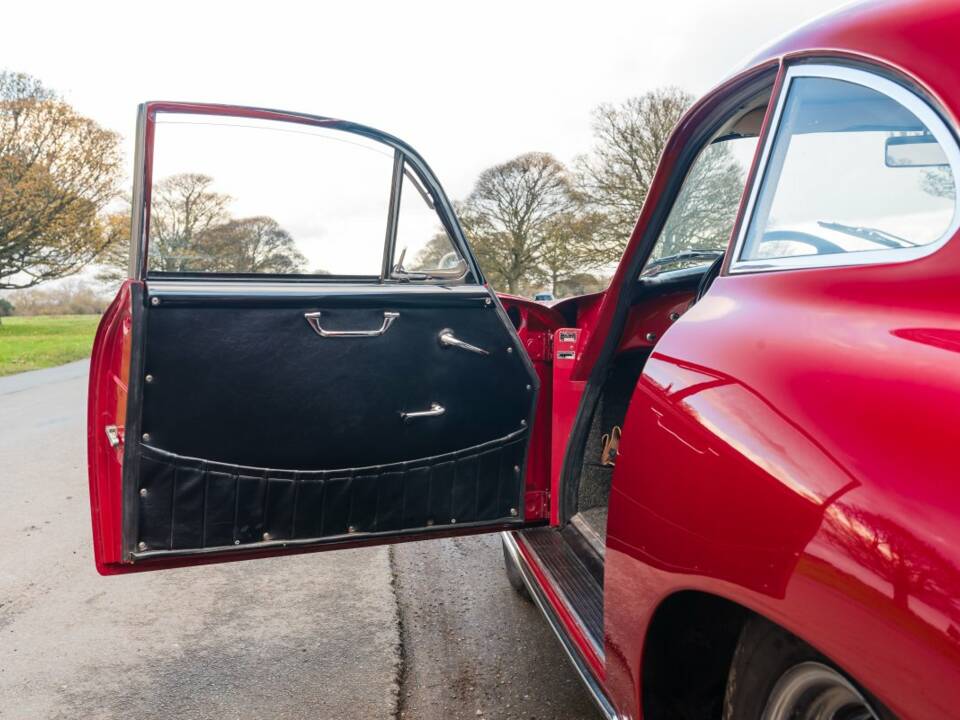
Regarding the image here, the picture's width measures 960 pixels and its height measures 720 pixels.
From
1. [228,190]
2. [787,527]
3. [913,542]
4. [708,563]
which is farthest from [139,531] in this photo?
[913,542]

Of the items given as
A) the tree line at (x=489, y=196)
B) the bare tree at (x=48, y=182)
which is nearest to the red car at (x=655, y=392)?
the tree line at (x=489, y=196)

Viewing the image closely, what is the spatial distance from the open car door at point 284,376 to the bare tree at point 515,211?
2140 centimetres

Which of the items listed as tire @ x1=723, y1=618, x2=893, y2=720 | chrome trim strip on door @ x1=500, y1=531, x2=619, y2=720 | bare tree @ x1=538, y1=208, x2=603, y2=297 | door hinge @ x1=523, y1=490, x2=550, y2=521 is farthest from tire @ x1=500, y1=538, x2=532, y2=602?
bare tree @ x1=538, y1=208, x2=603, y2=297

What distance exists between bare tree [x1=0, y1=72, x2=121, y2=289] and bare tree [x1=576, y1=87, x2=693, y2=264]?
1546 cm

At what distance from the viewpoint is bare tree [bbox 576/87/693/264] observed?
22.0 m

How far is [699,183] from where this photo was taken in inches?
99.7

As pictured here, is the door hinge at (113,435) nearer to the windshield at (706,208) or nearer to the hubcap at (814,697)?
the windshield at (706,208)

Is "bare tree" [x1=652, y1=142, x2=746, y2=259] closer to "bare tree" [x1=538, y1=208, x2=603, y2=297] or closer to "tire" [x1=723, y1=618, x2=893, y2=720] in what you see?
"tire" [x1=723, y1=618, x2=893, y2=720]

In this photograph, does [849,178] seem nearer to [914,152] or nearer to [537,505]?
Result: [914,152]

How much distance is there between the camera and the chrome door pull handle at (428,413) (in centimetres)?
280

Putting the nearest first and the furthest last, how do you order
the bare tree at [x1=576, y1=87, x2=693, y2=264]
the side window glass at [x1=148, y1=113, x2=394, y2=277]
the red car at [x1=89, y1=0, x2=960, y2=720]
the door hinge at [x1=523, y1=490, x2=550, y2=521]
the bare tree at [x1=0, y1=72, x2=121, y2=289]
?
the red car at [x1=89, y1=0, x2=960, y2=720] → the side window glass at [x1=148, y1=113, x2=394, y2=277] → the door hinge at [x1=523, y1=490, x2=550, y2=521] → the bare tree at [x1=576, y1=87, x2=693, y2=264] → the bare tree at [x1=0, y1=72, x2=121, y2=289]

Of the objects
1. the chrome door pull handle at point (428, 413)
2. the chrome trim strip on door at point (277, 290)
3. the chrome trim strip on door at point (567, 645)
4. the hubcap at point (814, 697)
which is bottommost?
the chrome trim strip on door at point (567, 645)

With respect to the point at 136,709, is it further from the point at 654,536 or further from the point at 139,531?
the point at 654,536

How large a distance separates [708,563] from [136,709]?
2316 mm
